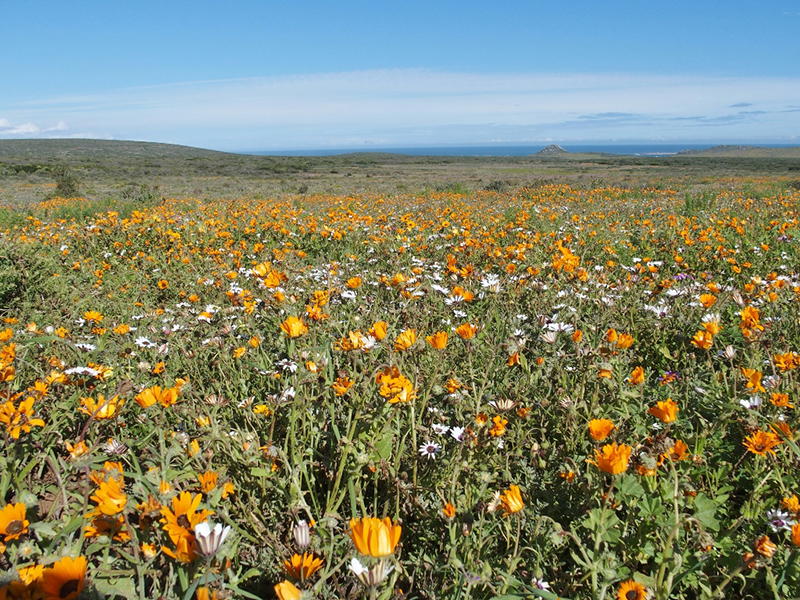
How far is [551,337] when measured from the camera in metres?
2.36

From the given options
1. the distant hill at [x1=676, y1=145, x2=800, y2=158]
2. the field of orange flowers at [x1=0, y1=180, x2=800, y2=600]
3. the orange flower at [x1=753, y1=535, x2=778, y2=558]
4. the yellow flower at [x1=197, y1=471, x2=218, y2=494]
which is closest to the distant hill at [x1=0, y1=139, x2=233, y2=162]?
the field of orange flowers at [x1=0, y1=180, x2=800, y2=600]

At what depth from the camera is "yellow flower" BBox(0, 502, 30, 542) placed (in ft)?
3.45

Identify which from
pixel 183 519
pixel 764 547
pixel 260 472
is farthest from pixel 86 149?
pixel 764 547

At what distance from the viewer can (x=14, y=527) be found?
1060 millimetres

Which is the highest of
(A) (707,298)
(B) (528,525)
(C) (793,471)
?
(A) (707,298)

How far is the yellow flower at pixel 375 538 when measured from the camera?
94 centimetres

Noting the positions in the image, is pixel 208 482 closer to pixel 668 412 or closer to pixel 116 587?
pixel 116 587

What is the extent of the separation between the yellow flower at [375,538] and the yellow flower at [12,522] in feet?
2.48

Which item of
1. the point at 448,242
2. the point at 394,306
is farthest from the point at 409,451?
the point at 448,242

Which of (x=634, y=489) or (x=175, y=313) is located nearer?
(x=634, y=489)

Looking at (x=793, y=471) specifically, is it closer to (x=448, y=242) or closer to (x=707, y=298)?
(x=707, y=298)

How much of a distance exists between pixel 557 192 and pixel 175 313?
1168 cm

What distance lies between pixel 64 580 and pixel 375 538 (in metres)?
0.61

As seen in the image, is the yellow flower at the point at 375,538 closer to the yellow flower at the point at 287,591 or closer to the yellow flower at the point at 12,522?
the yellow flower at the point at 287,591
